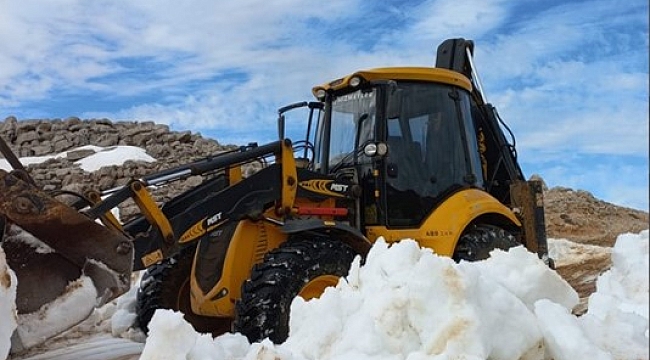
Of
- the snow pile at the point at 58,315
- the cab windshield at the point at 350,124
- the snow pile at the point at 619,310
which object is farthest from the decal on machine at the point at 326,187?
the snow pile at the point at 619,310

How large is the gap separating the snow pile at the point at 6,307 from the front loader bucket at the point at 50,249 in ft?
1.65

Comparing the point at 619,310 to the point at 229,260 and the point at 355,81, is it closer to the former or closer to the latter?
the point at 229,260

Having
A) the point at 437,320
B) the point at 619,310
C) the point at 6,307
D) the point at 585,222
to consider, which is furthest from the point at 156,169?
the point at 619,310

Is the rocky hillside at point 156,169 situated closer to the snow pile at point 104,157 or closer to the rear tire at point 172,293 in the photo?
the snow pile at point 104,157

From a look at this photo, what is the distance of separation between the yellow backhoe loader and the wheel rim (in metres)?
0.01

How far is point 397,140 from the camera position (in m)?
6.07

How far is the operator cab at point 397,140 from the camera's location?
6012 mm

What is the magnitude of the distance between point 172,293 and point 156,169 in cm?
1881

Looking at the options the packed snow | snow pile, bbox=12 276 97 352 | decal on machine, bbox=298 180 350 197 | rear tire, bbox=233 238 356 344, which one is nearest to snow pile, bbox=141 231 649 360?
the packed snow

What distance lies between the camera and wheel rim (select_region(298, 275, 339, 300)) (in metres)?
5.03

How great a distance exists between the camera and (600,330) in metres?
3.73

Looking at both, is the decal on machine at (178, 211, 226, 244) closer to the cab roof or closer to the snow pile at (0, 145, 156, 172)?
the cab roof

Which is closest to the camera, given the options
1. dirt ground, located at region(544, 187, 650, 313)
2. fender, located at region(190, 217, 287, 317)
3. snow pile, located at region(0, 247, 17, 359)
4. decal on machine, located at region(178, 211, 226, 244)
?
snow pile, located at region(0, 247, 17, 359)

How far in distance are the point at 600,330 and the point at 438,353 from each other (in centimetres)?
89
